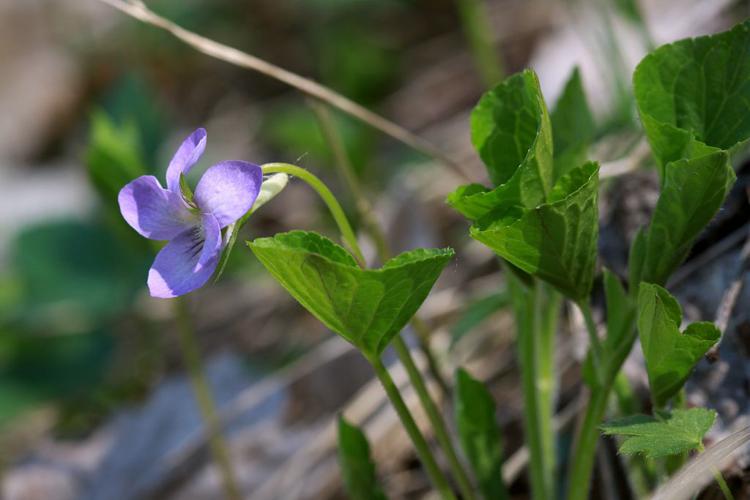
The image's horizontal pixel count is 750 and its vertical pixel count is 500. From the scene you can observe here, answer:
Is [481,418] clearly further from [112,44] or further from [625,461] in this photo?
[112,44]

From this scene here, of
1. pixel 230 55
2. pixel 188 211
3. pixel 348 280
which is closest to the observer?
pixel 348 280

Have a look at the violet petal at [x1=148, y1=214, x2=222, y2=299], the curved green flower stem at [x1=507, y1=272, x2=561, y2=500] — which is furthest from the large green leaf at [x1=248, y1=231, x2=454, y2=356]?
the curved green flower stem at [x1=507, y1=272, x2=561, y2=500]

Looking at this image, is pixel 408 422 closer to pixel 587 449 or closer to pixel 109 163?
pixel 587 449

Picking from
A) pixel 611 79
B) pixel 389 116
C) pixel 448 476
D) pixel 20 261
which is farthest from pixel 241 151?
pixel 448 476

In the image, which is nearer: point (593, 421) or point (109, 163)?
point (593, 421)

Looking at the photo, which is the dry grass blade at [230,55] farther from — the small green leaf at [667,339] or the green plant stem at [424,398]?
the small green leaf at [667,339]

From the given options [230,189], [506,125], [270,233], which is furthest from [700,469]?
[270,233]

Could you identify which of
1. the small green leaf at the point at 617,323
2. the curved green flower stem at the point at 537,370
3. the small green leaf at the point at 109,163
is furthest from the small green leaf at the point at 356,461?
the small green leaf at the point at 109,163

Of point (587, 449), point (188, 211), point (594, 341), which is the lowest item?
point (587, 449)

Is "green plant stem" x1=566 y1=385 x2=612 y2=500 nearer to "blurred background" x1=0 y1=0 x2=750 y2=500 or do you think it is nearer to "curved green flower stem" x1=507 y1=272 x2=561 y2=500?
"curved green flower stem" x1=507 y1=272 x2=561 y2=500
